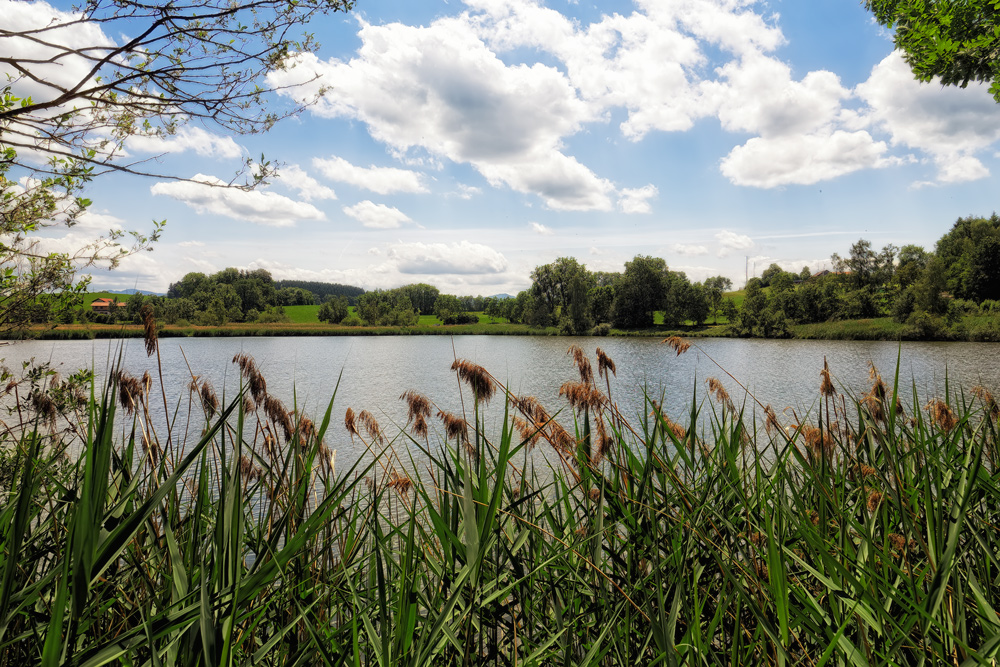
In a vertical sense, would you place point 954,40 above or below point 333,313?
above

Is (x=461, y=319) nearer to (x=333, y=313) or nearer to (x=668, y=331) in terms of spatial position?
(x=333, y=313)

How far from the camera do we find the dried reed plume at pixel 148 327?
285 centimetres

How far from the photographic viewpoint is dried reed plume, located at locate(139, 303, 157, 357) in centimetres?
285

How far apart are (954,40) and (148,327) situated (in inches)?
536

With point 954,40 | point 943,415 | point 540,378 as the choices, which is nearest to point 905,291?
point 540,378

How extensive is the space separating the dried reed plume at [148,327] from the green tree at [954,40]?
12.8 metres

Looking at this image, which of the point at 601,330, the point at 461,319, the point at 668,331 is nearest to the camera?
the point at 668,331

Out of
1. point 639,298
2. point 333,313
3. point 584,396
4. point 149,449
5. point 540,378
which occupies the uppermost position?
point 639,298

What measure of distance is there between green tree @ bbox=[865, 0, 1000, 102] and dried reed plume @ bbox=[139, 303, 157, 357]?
42.1 ft

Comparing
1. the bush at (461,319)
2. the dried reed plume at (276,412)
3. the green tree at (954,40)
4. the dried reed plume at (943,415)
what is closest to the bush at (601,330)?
the bush at (461,319)

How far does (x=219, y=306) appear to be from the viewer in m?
70.7

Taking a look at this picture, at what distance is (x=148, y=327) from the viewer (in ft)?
9.41

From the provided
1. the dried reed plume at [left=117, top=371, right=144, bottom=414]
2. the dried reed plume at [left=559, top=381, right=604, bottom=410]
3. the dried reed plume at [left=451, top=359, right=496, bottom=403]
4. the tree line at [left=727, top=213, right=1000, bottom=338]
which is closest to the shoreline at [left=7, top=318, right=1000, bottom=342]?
the tree line at [left=727, top=213, right=1000, bottom=338]

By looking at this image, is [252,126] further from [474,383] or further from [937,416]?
[937,416]
